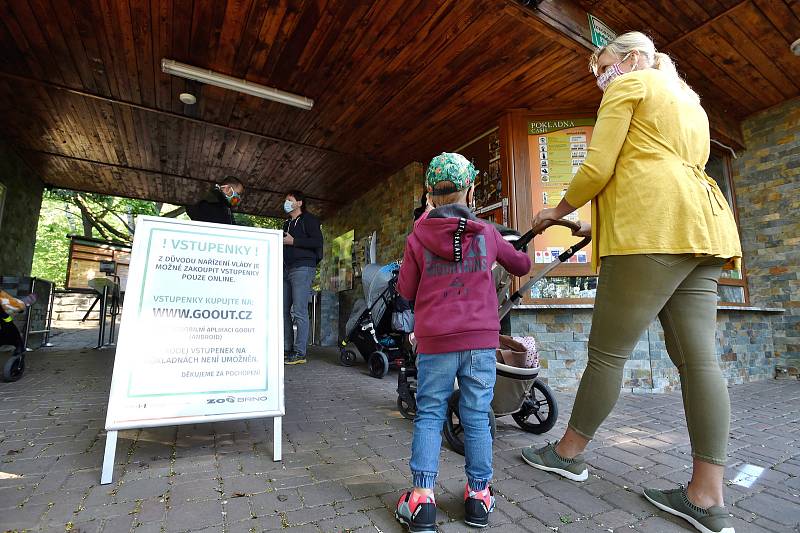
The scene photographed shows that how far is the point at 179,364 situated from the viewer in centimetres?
211

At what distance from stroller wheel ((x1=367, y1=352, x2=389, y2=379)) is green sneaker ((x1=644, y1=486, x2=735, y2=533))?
128 inches

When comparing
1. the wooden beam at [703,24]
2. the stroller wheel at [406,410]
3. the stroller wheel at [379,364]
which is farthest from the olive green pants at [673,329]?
the wooden beam at [703,24]

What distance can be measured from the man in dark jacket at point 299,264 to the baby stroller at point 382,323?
0.66m

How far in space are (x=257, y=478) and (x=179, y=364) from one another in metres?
0.71

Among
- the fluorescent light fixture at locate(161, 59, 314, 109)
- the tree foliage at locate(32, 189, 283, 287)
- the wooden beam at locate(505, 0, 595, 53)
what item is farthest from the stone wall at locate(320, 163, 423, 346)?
the tree foliage at locate(32, 189, 283, 287)

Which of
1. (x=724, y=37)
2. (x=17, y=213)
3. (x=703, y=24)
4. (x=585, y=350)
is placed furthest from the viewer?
(x=17, y=213)

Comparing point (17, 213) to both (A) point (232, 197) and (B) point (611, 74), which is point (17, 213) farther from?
(B) point (611, 74)

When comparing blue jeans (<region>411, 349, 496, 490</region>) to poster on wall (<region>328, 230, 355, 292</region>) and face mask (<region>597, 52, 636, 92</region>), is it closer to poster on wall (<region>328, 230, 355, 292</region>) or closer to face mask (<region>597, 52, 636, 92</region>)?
face mask (<region>597, 52, 636, 92</region>)

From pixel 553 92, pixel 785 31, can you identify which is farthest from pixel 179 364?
pixel 785 31

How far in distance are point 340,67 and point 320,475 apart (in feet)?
13.8

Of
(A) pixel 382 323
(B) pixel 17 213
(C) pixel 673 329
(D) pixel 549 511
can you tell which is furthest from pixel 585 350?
(B) pixel 17 213

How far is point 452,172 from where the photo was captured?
178 cm

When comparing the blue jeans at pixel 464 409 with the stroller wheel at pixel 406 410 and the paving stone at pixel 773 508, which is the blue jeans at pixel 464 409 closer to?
the paving stone at pixel 773 508

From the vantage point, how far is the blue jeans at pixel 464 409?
1538mm
